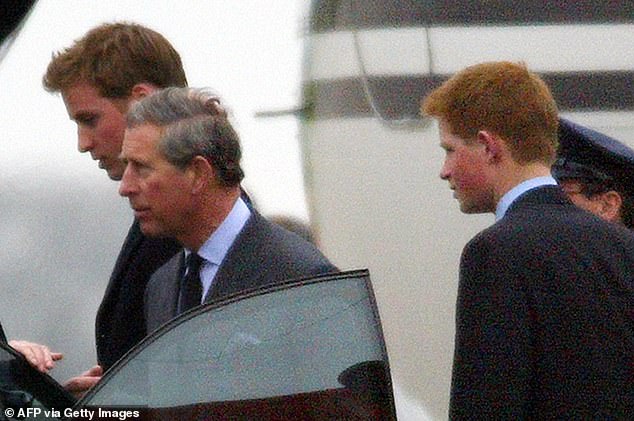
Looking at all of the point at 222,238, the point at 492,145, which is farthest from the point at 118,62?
the point at 492,145

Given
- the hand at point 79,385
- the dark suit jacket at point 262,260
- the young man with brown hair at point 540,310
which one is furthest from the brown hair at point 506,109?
the hand at point 79,385

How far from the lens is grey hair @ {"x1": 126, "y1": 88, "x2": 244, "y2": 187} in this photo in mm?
3264

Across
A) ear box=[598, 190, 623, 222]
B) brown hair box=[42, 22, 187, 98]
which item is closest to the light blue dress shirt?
brown hair box=[42, 22, 187, 98]

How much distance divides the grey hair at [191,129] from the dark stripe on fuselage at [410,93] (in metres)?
0.62

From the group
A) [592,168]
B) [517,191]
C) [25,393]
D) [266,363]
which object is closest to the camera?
[266,363]

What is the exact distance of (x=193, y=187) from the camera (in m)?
3.27

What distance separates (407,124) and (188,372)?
136 centimetres

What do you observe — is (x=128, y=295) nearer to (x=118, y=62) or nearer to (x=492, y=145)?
(x=118, y=62)

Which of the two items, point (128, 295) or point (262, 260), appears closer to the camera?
point (262, 260)

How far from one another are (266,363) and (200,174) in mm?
610

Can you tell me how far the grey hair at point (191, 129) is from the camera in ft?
10.7

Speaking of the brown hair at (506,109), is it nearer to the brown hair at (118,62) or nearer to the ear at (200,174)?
the ear at (200,174)

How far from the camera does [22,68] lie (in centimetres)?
402

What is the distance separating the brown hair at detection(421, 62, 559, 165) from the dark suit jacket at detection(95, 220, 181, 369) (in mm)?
827
